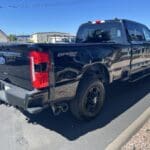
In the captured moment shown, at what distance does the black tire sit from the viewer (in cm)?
438

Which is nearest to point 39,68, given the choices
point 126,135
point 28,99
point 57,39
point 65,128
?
point 28,99

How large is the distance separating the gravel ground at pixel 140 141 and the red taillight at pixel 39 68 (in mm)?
1497

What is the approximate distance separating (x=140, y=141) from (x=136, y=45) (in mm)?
3060

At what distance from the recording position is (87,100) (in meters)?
4.64

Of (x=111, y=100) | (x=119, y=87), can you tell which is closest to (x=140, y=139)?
(x=111, y=100)

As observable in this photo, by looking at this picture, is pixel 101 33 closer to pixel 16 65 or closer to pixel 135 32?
pixel 135 32

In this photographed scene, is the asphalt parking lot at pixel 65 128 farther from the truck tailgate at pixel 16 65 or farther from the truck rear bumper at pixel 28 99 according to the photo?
the truck tailgate at pixel 16 65

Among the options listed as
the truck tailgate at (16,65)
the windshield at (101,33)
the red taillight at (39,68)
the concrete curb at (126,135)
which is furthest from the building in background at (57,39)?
the red taillight at (39,68)

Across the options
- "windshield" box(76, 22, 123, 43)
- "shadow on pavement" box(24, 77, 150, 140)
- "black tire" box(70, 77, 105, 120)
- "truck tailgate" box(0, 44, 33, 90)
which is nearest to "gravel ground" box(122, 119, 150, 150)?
"shadow on pavement" box(24, 77, 150, 140)

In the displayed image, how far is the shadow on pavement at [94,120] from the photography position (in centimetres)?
434

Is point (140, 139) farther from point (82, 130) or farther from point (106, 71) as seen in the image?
point (106, 71)

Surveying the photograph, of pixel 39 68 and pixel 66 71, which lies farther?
pixel 66 71

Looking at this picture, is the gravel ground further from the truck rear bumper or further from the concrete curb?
the truck rear bumper

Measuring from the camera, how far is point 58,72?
12.0 feet
